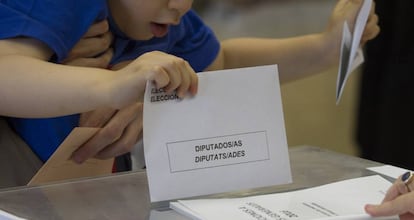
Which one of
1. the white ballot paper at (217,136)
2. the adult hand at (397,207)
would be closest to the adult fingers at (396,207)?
the adult hand at (397,207)

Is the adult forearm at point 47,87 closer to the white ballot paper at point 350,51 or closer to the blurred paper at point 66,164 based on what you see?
the blurred paper at point 66,164

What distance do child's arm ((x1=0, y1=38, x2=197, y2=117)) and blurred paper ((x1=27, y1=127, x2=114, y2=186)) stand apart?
5 centimetres

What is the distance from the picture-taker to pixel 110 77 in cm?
75

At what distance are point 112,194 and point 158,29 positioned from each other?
0.24m

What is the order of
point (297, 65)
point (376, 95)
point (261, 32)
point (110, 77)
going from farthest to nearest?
point (261, 32) → point (376, 95) → point (297, 65) → point (110, 77)

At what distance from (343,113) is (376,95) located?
106cm

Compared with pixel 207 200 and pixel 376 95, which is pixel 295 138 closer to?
pixel 376 95

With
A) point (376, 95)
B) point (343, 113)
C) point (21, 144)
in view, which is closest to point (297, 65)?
point (21, 144)

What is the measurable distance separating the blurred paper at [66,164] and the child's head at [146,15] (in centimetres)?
14

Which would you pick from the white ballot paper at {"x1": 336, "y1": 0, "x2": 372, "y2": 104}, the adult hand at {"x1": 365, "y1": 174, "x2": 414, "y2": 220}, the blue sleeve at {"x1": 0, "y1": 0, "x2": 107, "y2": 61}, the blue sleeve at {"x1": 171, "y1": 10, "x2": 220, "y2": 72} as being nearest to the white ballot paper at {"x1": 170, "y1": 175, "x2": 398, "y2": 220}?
the adult hand at {"x1": 365, "y1": 174, "x2": 414, "y2": 220}

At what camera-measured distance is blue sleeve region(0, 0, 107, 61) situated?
835 mm

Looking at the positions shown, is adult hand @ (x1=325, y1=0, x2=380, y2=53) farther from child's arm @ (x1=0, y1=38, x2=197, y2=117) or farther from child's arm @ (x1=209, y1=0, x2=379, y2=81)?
child's arm @ (x1=0, y1=38, x2=197, y2=117)

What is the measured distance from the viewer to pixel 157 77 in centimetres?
71

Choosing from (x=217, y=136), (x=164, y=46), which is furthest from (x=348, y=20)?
(x=217, y=136)
